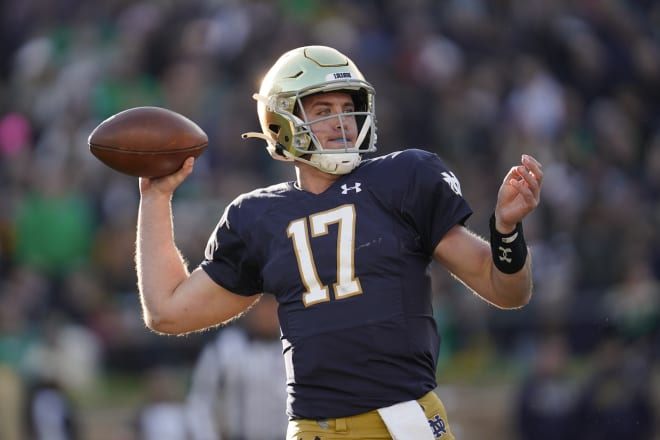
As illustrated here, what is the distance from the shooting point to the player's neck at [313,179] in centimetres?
422

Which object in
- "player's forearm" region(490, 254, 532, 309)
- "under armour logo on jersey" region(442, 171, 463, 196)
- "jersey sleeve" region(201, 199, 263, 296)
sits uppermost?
"under armour logo on jersey" region(442, 171, 463, 196)

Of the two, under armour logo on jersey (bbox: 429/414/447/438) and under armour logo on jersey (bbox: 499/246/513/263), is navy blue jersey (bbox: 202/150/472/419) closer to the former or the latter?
under armour logo on jersey (bbox: 429/414/447/438)

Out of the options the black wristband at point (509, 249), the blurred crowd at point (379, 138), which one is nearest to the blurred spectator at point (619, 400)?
the blurred crowd at point (379, 138)

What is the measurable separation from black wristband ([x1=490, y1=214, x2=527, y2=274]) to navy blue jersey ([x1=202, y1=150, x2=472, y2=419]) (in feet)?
0.60

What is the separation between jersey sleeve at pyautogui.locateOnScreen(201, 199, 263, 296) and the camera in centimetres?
424

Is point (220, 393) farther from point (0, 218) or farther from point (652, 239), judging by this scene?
point (652, 239)

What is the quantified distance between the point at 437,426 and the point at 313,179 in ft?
3.09

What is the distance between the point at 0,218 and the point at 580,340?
4.48 metres

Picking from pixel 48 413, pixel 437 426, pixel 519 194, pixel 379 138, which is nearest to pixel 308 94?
pixel 519 194

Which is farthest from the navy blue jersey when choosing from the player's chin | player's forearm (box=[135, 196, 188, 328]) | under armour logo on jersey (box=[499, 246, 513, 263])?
player's forearm (box=[135, 196, 188, 328])

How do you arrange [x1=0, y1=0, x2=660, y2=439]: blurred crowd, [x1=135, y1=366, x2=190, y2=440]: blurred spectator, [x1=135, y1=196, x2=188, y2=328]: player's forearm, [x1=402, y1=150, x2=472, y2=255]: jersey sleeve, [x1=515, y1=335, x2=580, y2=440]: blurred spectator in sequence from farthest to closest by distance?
[x1=0, y1=0, x2=660, y2=439]: blurred crowd, [x1=515, y1=335, x2=580, y2=440]: blurred spectator, [x1=135, y1=366, x2=190, y2=440]: blurred spectator, [x1=135, y1=196, x2=188, y2=328]: player's forearm, [x1=402, y1=150, x2=472, y2=255]: jersey sleeve

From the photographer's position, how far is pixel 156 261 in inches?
172

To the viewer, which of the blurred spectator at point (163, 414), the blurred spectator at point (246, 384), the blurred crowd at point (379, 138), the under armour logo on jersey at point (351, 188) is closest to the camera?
the under armour logo on jersey at point (351, 188)

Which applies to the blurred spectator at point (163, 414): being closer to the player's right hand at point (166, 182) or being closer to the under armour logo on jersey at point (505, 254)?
the player's right hand at point (166, 182)
